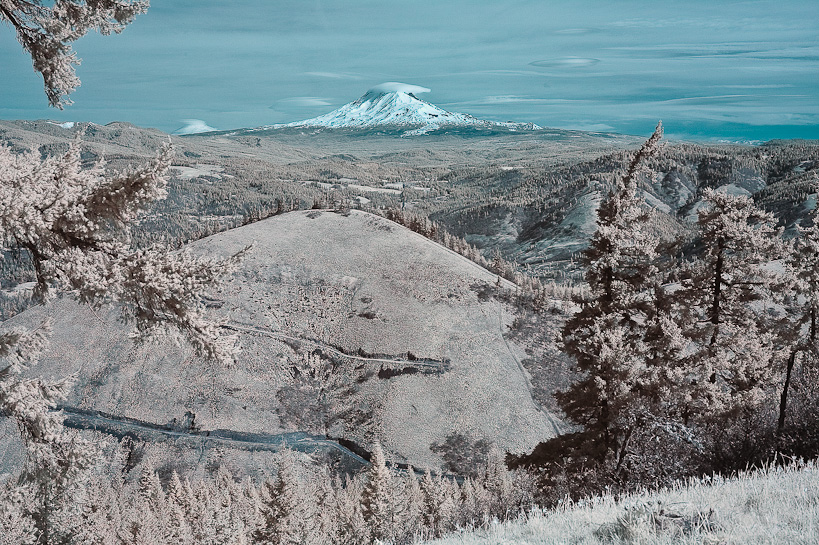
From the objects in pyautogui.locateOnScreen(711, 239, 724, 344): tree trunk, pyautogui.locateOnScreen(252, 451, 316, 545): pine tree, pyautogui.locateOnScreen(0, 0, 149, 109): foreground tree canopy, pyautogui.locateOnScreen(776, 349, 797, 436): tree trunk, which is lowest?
pyautogui.locateOnScreen(252, 451, 316, 545): pine tree

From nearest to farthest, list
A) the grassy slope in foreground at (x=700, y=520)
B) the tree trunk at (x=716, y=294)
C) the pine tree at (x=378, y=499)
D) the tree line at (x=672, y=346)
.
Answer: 1. the grassy slope in foreground at (x=700, y=520)
2. the tree line at (x=672, y=346)
3. the tree trunk at (x=716, y=294)
4. the pine tree at (x=378, y=499)

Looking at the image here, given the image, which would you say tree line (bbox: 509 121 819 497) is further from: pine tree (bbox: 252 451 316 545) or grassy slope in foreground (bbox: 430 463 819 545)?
pine tree (bbox: 252 451 316 545)

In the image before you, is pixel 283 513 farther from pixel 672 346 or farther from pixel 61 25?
pixel 61 25

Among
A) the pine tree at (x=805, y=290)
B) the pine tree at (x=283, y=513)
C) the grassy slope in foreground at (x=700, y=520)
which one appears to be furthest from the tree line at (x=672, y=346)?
the pine tree at (x=283, y=513)

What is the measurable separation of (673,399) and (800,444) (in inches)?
176

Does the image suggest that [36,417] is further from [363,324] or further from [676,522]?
[363,324]

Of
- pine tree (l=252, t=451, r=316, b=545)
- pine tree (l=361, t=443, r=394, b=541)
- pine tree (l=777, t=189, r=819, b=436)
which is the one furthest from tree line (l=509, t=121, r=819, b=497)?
pine tree (l=252, t=451, r=316, b=545)

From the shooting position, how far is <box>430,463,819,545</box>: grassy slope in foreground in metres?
5.50

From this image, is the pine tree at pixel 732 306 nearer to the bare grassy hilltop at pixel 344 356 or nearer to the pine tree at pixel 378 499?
the pine tree at pixel 378 499

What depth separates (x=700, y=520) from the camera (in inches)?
236

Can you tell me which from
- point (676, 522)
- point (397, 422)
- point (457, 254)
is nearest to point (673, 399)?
point (676, 522)

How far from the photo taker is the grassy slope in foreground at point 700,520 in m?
5.50

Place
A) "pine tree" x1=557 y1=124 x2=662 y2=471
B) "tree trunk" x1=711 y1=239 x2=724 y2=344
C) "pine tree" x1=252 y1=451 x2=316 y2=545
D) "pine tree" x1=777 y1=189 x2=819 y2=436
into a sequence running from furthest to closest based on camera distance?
"pine tree" x1=252 y1=451 x2=316 y2=545, "tree trunk" x1=711 y1=239 x2=724 y2=344, "pine tree" x1=777 y1=189 x2=819 y2=436, "pine tree" x1=557 y1=124 x2=662 y2=471

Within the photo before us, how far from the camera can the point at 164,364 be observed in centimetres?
4044
